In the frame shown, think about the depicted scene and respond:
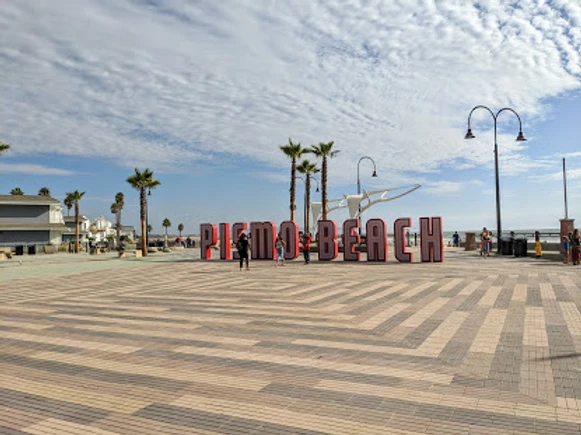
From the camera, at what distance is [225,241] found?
29000mm

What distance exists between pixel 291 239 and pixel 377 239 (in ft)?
17.2

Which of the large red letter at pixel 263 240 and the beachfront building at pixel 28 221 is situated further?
the beachfront building at pixel 28 221

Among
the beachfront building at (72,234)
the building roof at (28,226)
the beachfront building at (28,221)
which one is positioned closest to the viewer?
the building roof at (28,226)

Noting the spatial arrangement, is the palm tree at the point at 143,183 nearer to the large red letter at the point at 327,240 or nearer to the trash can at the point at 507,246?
the large red letter at the point at 327,240

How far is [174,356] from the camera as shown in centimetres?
664

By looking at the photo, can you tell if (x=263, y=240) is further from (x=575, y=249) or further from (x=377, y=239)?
(x=575, y=249)

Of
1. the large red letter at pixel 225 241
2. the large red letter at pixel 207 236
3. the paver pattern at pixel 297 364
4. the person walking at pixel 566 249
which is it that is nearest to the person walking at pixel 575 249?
the person walking at pixel 566 249

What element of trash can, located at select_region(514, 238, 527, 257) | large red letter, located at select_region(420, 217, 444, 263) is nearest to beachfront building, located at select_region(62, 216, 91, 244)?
large red letter, located at select_region(420, 217, 444, 263)

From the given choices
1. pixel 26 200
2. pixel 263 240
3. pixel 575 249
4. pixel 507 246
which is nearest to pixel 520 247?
pixel 507 246

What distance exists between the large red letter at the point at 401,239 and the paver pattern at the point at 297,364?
1132 centimetres

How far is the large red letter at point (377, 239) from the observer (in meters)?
24.4

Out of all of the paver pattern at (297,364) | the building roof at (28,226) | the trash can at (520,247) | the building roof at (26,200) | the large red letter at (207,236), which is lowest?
the paver pattern at (297,364)

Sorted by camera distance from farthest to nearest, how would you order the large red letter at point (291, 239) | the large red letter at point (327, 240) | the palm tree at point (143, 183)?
the palm tree at point (143, 183), the large red letter at point (291, 239), the large red letter at point (327, 240)

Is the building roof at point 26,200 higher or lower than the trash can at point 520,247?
higher
